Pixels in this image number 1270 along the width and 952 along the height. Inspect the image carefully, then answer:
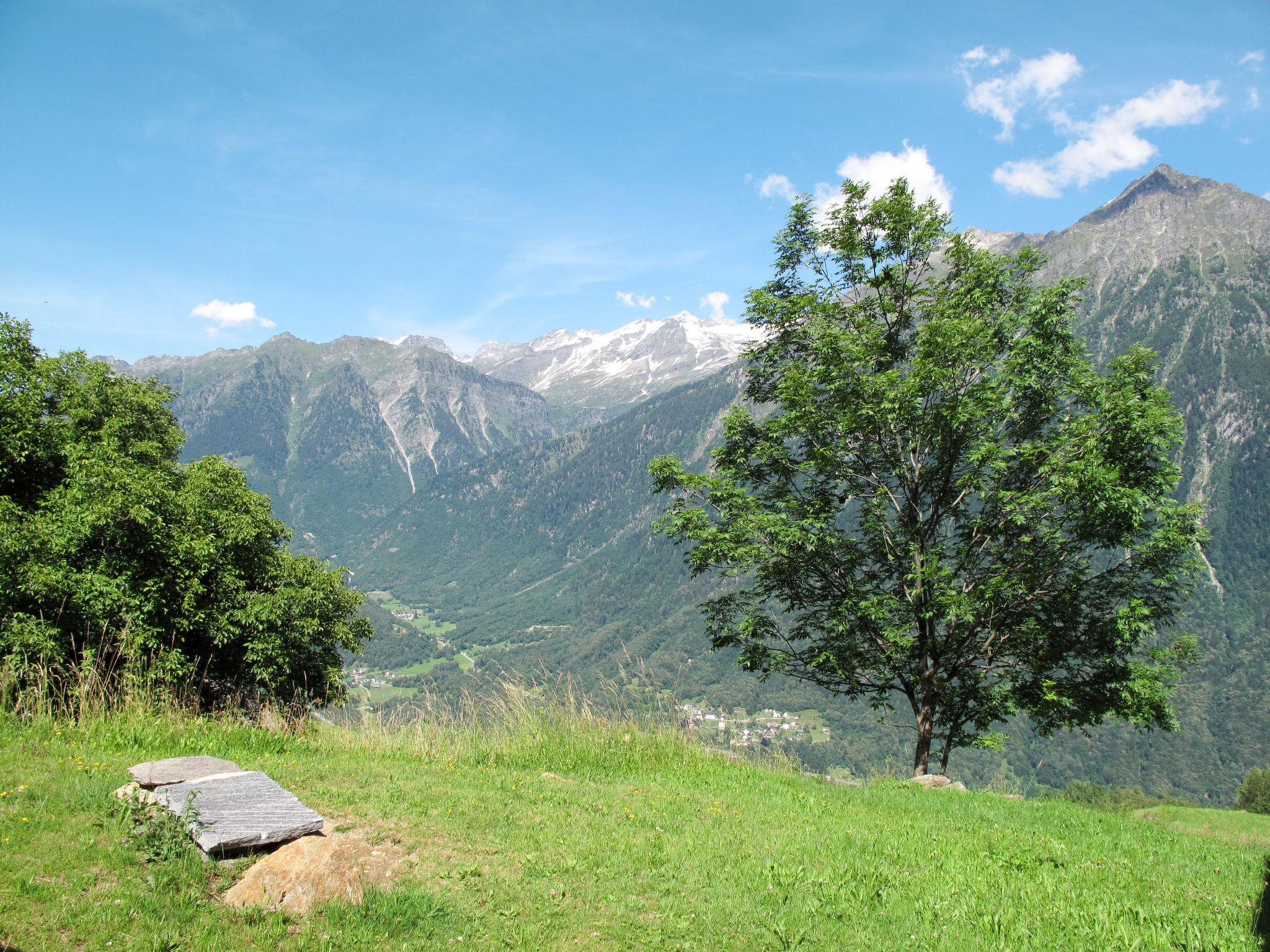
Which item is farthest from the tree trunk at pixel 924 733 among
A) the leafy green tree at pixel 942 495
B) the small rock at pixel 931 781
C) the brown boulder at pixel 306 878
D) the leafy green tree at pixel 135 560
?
the leafy green tree at pixel 135 560

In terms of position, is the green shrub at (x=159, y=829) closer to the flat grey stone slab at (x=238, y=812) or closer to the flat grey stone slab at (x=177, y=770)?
the flat grey stone slab at (x=238, y=812)

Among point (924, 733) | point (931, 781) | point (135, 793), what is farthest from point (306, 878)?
point (924, 733)

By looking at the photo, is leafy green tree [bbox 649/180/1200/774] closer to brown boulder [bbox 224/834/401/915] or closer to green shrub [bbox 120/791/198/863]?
brown boulder [bbox 224/834/401/915]

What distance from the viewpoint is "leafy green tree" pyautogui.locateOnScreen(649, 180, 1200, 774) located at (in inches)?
451

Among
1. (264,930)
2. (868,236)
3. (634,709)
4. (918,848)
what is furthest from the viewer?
(868,236)

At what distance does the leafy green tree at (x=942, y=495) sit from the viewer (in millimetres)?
11453

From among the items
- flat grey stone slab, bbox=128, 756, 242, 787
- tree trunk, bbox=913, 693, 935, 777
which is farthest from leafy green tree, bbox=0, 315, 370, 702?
tree trunk, bbox=913, 693, 935, 777

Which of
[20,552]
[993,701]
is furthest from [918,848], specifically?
[20,552]

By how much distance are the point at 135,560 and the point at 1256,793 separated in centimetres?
6947

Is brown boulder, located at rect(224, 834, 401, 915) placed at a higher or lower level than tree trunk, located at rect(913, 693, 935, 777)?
higher

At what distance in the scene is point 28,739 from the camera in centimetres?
707

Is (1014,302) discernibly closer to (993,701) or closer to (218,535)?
(993,701)

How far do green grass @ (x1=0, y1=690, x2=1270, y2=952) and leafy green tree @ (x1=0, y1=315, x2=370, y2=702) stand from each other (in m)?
4.17

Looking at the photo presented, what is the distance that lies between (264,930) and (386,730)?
6760 mm
